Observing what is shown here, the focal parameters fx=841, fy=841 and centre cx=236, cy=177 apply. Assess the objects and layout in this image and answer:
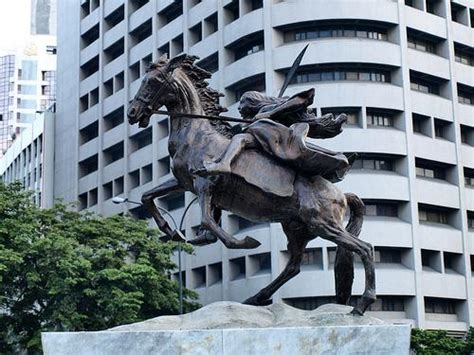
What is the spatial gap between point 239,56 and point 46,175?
25283 millimetres

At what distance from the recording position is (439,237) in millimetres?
46531

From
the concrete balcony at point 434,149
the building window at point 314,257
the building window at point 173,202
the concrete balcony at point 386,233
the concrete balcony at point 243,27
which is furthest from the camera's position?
the building window at point 173,202

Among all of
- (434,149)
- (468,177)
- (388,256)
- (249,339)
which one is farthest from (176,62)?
(468,177)

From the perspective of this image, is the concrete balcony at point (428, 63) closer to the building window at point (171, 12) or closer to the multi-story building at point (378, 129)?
the multi-story building at point (378, 129)

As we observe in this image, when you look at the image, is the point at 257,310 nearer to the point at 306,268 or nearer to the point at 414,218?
the point at 306,268

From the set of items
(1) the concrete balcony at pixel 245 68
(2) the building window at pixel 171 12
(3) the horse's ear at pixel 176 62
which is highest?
(2) the building window at pixel 171 12

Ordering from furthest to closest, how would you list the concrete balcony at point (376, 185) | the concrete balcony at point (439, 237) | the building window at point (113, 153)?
1. the building window at point (113, 153)
2. the concrete balcony at point (439, 237)
3. the concrete balcony at point (376, 185)

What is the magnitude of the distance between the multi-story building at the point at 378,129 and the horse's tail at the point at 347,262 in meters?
29.9

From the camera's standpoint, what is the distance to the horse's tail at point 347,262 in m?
11.6

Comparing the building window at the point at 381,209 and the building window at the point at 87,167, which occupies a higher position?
the building window at the point at 87,167

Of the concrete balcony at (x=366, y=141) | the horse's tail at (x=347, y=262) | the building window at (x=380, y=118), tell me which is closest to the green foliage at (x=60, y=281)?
the concrete balcony at (x=366, y=141)

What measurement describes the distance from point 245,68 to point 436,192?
12.9m

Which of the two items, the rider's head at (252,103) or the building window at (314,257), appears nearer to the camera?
the rider's head at (252,103)

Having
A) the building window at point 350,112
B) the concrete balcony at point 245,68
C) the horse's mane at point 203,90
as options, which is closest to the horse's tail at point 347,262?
the horse's mane at point 203,90
